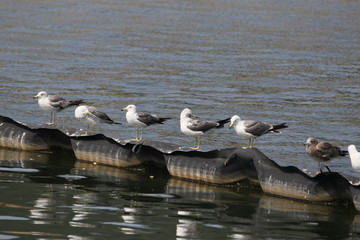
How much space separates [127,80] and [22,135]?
11454 millimetres

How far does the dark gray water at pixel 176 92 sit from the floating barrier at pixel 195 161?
0.74ft

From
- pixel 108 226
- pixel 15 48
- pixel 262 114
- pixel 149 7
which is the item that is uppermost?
pixel 149 7

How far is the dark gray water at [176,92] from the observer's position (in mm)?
12195

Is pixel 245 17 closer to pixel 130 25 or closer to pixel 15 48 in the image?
pixel 130 25

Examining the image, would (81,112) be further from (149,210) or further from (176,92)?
(176,92)

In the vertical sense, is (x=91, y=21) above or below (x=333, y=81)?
above

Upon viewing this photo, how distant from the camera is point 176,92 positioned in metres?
26.0

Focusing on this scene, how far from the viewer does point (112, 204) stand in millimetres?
12984

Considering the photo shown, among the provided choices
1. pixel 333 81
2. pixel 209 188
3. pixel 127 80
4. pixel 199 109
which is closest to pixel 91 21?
pixel 127 80

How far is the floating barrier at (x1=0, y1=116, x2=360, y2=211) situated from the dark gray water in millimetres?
225

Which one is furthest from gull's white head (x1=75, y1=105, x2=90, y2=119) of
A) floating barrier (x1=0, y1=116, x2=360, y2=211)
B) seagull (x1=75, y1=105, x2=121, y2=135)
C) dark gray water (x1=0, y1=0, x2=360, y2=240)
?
dark gray water (x1=0, y1=0, x2=360, y2=240)

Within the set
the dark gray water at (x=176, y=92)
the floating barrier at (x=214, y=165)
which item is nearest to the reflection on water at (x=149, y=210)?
the dark gray water at (x=176, y=92)

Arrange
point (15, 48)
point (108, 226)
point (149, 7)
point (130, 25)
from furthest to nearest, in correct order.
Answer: point (149, 7) < point (130, 25) < point (15, 48) < point (108, 226)

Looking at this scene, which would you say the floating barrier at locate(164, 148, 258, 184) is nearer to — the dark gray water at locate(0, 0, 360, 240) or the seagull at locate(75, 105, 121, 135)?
the dark gray water at locate(0, 0, 360, 240)
